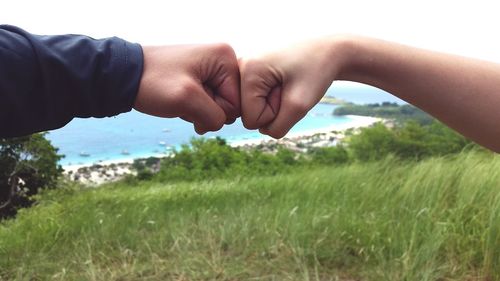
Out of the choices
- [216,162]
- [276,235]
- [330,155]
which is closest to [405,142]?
[330,155]

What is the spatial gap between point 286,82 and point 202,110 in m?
0.16

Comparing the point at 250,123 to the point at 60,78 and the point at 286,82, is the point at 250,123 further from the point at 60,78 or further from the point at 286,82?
the point at 60,78

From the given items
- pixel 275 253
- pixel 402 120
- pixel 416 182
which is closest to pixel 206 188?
pixel 275 253

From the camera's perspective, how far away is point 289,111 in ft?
2.67

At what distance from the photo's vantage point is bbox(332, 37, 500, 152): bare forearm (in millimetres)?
755

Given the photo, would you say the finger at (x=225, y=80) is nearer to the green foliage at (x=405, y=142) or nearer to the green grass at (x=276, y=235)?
the green grass at (x=276, y=235)

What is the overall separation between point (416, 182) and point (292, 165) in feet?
6.71

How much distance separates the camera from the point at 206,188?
2.68m

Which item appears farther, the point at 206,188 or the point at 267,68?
the point at 206,188

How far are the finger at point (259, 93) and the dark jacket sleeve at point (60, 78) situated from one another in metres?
0.19

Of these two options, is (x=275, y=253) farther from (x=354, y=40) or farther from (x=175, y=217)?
(x=354, y=40)

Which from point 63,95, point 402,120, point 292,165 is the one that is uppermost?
point 63,95

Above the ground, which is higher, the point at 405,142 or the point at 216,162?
the point at 405,142

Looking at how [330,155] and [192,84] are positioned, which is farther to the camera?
[330,155]
